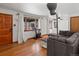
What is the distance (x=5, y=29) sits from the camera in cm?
433

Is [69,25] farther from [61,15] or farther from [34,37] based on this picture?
[34,37]

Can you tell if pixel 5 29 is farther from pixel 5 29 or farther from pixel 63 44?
pixel 63 44

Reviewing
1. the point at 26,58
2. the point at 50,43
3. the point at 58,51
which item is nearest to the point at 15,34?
the point at 50,43

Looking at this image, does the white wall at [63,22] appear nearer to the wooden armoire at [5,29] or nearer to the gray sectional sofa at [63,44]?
the gray sectional sofa at [63,44]

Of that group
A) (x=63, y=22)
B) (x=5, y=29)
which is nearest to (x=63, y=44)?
(x=63, y=22)

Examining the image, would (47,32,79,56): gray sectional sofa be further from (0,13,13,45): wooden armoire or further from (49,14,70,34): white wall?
(0,13,13,45): wooden armoire

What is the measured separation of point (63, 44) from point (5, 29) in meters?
2.87

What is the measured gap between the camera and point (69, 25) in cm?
256

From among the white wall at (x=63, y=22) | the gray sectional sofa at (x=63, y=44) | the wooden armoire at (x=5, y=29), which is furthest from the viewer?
the wooden armoire at (x=5, y=29)

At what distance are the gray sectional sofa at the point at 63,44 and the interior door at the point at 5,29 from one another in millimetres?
2283

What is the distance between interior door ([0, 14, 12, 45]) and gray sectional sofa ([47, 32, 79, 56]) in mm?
2283

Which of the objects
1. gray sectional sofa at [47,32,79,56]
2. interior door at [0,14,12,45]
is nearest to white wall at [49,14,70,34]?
gray sectional sofa at [47,32,79,56]

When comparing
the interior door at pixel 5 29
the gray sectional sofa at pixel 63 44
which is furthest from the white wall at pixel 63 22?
the interior door at pixel 5 29

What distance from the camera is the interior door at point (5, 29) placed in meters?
4.19
